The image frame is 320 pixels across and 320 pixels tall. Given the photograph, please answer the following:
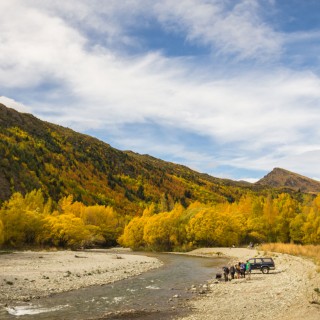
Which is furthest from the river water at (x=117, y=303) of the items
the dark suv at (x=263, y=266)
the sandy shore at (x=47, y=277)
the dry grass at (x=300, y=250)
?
the dry grass at (x=300, y=250)

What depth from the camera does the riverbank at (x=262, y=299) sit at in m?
22.2

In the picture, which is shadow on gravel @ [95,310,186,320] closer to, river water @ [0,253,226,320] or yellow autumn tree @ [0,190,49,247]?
river water @ [0,253,226,320]

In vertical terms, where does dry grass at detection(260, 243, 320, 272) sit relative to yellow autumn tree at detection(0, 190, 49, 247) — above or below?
below

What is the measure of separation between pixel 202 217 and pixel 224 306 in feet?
222

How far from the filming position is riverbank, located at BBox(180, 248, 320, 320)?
874 inches

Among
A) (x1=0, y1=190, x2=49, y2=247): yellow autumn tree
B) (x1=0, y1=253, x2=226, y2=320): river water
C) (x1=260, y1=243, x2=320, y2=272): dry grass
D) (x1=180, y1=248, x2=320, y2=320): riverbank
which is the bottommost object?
(x1=0, y1=253, x2=226, y2=320): river water

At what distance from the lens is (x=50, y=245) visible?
84.5 metres

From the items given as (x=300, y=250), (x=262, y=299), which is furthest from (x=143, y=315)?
(x=300, y=250)

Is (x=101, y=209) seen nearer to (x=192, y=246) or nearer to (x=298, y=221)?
(x=192, y=246)

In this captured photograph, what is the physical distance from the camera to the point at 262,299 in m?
27.3

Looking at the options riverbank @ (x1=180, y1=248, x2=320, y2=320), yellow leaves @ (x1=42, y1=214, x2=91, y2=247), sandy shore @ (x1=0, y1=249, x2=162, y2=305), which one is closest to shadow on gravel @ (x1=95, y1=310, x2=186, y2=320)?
riverbank @ (x1=180, y1=248, x2=320, y2=320)

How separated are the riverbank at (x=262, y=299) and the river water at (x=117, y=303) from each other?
1976mm

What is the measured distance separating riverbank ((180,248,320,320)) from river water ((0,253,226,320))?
1976 millimetres

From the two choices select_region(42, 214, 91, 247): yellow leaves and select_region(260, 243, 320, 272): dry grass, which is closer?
select_region(260, 243, 320, 272): dry grass
